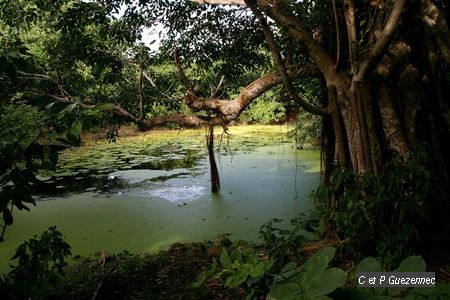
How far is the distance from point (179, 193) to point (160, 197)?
11.9 inches

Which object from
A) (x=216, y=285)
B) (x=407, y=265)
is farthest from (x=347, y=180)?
(x=407, y=265)

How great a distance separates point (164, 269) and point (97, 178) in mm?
4460

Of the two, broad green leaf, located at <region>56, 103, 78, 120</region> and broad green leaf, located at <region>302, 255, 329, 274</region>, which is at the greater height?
broad green leaf, located at <region>56, 103, 78, 120</region>

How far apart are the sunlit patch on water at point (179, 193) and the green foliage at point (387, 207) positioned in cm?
329

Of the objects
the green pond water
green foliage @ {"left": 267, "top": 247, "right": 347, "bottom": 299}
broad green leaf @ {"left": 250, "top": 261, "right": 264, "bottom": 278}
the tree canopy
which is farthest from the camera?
the green pond water

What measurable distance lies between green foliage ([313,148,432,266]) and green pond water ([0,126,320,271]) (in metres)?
1.67

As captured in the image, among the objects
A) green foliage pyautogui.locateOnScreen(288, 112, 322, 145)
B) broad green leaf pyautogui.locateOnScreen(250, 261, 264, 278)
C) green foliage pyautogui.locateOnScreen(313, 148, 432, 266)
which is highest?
green foliage pyautogui.locateOnScreen(288, 112, 322, 145)

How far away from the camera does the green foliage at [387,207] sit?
186 cm

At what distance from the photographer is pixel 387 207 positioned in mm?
2049

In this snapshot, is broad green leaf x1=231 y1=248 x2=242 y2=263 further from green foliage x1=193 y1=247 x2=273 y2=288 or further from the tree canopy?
the tree canopy

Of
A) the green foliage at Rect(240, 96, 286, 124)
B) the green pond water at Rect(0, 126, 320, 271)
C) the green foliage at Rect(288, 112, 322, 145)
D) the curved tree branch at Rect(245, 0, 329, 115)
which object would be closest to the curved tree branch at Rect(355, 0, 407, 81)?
the curved tree branch at Rect(245, 0, 329, 115)

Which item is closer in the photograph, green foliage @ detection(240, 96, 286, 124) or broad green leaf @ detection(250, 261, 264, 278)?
broad green leaf @ detection(250, 261, 264, 278)

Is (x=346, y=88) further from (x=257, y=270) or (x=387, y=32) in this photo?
(x=257, y=270)

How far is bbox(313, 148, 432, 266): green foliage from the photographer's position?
1.86 m
